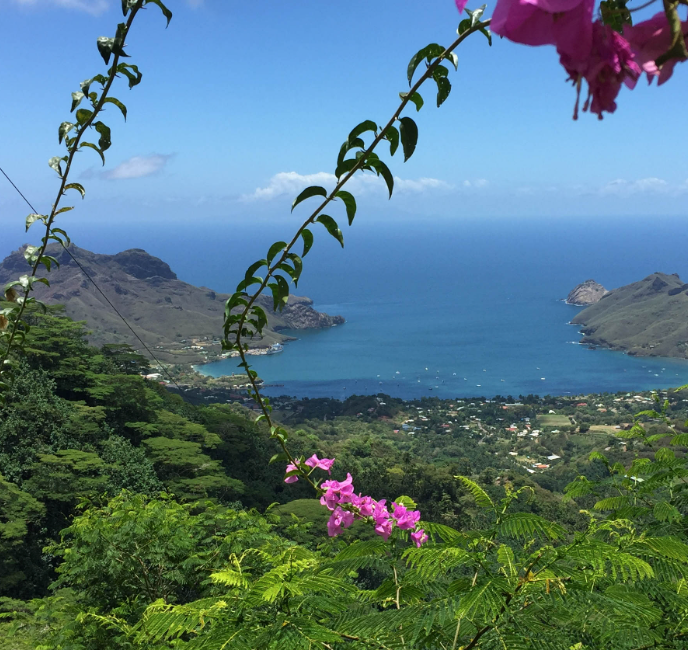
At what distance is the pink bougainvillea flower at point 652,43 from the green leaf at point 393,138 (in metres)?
0.33

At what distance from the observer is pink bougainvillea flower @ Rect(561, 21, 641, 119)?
0.18 m

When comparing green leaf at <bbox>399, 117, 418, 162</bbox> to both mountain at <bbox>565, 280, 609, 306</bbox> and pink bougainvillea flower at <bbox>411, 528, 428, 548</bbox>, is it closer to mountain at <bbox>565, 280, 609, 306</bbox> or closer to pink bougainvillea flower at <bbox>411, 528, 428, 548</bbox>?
pink bougainvillea flower at <bbox>411, 528, 428, 548</bbox>

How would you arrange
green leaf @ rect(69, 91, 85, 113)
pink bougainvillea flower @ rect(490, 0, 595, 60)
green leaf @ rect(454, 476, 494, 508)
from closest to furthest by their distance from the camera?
1. pink bougainvillea flower @ rect(490, 0, 595, 60)
2. green leaf @ rect(69, 91, 85, 113)
3. green leaf @ rect(454, 476, 494, 508)

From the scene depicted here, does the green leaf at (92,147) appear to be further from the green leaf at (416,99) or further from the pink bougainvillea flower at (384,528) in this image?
the pink bougainvillea flower at (384,528)

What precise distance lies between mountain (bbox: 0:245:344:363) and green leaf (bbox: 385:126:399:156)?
33.1 metres

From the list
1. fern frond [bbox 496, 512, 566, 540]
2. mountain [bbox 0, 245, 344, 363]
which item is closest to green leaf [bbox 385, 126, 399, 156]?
fern frond [bbox 496, 512, 566, 540]

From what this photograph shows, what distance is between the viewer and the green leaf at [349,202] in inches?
21.7

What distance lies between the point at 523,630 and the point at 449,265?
3365 inches

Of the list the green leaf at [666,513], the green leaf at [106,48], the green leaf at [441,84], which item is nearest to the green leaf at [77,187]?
the green leaf at [106,48]

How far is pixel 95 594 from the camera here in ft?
9.72

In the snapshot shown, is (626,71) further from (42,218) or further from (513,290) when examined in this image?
(513,290)

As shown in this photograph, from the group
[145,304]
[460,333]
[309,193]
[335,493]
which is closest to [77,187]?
[309,193]

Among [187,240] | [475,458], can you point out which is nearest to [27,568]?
[475,458]

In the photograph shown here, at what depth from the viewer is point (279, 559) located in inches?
48.3
